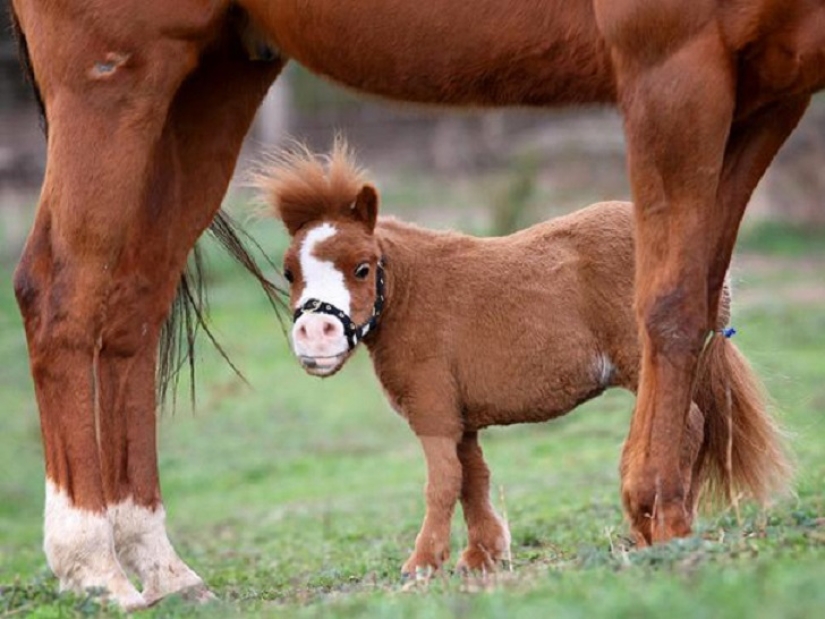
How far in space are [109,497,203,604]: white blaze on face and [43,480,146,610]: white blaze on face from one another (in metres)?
0.32

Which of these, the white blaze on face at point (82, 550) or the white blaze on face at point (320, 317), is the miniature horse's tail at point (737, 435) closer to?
the white blaze on face at point (320, 317)

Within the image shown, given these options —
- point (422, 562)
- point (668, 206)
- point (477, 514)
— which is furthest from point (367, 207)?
point (668, 206)

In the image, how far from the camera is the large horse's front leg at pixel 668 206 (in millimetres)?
5047

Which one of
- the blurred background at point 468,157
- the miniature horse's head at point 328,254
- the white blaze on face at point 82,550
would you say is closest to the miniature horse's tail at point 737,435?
the miniature horse's head at point 328,254

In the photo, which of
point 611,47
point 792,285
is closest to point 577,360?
point 611,47

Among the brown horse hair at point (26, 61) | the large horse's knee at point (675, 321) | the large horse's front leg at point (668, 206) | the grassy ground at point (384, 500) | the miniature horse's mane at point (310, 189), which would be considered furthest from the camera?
the miniature horse's mane at point (310, 189)

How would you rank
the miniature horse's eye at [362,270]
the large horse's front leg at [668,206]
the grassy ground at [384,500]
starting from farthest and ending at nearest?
the miniature horse's eye at [362,270] < the large horse's front leg at [668,206] < the grassy ground at [384,500]

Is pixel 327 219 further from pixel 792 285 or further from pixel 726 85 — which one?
pixel 792 285

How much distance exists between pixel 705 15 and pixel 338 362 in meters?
2.16

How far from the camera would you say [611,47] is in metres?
5.21

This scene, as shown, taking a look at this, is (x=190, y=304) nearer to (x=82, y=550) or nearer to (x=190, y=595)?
(x=190, y=595)

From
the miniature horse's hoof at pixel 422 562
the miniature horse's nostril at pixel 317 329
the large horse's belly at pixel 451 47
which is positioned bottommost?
the miniature horse's hoof at pixel 422 562

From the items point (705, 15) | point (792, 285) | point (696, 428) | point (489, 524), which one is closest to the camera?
point (705, 15)

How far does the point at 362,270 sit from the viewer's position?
21.8 feet
